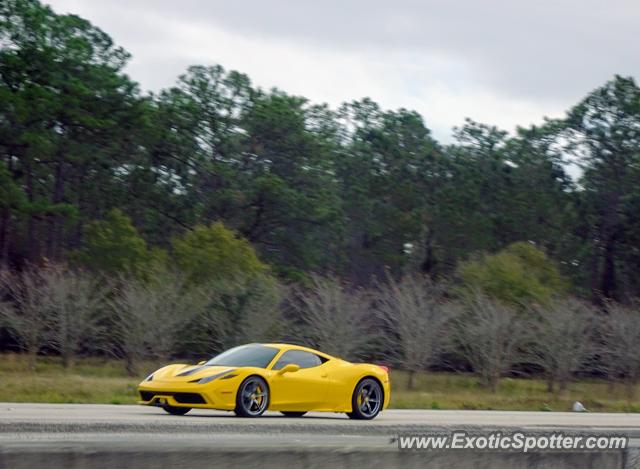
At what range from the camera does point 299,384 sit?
53.6 feet

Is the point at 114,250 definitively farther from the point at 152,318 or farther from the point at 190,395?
the point at 190,395

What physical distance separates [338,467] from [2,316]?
37.7 metres

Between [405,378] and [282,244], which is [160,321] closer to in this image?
[405,378]

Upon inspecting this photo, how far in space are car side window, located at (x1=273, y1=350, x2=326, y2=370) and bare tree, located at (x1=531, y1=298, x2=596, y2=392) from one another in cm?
2638

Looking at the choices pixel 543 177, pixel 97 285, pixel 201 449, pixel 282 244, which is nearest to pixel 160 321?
pixel 97 285

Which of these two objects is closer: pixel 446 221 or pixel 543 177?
pixel 446 221

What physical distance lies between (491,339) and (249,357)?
86.1ft

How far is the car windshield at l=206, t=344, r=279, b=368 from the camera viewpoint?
1617 cm

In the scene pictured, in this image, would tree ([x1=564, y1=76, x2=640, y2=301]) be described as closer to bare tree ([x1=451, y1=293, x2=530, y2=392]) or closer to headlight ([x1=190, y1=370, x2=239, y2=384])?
bare tree ([x1=451, y1=293, x2=530, y2=392])

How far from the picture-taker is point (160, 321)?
128 feet

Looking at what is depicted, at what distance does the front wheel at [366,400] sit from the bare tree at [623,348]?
2544 centimetres

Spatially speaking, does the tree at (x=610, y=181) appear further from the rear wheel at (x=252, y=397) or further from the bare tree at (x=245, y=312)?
the rear wheel at (x=252, y=397)

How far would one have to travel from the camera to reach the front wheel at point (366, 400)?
17109 mm

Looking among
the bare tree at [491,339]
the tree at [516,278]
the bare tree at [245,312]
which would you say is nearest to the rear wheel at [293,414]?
the bare tree at [245,312]
